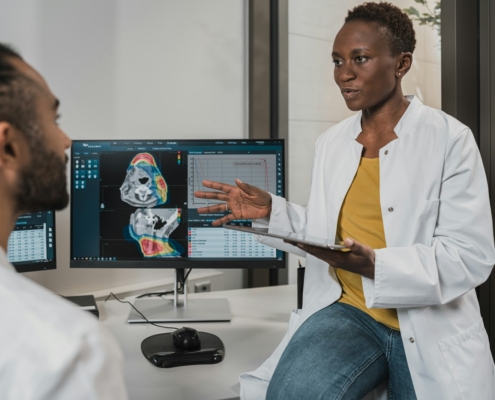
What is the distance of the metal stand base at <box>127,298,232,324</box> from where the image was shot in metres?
1.61

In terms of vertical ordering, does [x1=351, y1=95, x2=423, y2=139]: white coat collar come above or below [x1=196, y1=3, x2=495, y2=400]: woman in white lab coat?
above

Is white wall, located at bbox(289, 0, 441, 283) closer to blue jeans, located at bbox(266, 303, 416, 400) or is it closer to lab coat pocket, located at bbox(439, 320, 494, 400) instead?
blue jeans, located at bbox(266, 303, 416, 400)

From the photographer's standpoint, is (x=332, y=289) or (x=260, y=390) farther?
(x=332, y=289)

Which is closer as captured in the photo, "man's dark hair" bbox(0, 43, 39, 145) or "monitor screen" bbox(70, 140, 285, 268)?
"man's dark hair" bbox(0, 43, 39, 145)

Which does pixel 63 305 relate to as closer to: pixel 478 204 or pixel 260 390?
pixel 260 390

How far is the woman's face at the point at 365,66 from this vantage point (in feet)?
4.47

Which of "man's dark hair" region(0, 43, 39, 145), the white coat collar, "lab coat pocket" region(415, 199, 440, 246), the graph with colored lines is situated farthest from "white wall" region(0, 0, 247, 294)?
"man's dark hair" region(0, 43, 39, 145)

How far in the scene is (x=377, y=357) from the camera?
123 cm

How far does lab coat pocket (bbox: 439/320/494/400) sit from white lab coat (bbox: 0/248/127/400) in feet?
2.85

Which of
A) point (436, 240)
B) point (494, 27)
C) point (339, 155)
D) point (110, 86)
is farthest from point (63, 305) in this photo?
point (110, 86)

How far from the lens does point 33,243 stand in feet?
5.09

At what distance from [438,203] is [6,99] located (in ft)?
3.08

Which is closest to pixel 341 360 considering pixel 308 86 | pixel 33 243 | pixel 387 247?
pixel 387 247

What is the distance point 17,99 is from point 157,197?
3.25 feet
